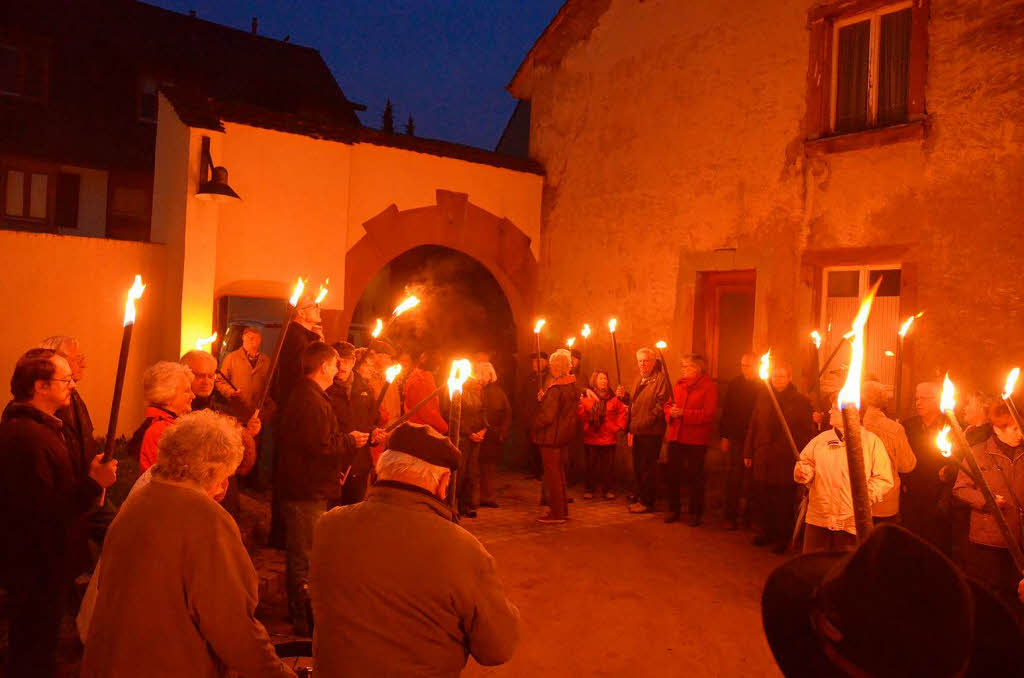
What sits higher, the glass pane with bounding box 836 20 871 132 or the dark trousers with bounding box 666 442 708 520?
the glass pane with bounding box 836 20 871 132

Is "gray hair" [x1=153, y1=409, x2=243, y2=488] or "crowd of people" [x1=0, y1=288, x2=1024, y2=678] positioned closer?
"crowd of people" [x1=0, y1=288, x2=1024, y2=678]

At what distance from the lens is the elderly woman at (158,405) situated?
12.9ft

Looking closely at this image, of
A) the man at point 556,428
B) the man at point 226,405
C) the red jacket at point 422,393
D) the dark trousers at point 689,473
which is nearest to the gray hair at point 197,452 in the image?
the man at point 226,405

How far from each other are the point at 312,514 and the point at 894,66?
25.1 feet

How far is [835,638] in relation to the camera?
1368 mm

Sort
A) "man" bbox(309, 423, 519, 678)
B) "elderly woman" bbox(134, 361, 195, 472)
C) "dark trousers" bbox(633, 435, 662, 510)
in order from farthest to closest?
"dark trousers" bbox(633, 435, 662, 510)
"elderly woman" bbox(134, 361, 195, 472)
"man" bbox(309, 423, 519, 678)

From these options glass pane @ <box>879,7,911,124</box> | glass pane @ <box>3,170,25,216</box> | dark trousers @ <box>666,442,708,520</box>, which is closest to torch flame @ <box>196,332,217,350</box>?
dark trousers @ <box>666,442,708,520</box>

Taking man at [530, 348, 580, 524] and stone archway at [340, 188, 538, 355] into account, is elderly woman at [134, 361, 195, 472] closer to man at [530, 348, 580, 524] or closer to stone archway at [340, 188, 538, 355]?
man at [530, 348, 580, 524]

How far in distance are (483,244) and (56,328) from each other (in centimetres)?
591

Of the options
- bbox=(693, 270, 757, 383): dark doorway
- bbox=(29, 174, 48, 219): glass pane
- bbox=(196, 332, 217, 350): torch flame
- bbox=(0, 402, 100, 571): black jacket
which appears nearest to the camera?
bbox=(0, 402, 100, 571): black jacket

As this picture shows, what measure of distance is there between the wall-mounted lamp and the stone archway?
2.13 meters

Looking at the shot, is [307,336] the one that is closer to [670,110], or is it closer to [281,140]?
[281,140]

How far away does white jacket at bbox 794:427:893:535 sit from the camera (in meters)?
5.27

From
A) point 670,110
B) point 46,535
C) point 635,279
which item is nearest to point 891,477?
point 46,535
